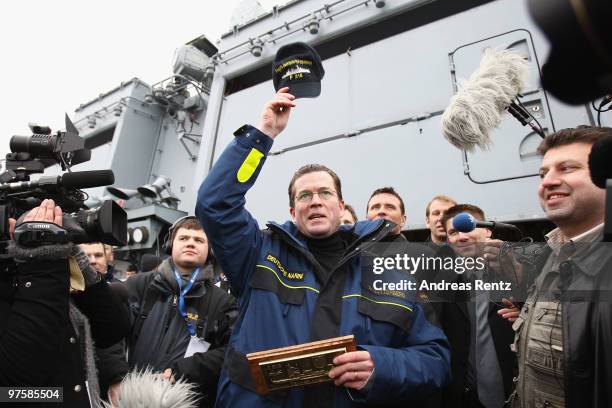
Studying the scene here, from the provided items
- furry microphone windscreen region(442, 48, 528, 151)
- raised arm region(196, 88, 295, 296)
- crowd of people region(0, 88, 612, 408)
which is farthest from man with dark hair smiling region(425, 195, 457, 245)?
raised arm region(196, 88, 295, 296)

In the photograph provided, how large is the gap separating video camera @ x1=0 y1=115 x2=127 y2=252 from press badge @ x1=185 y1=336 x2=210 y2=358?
0.66 m

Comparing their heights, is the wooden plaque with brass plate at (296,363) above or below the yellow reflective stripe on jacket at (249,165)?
below

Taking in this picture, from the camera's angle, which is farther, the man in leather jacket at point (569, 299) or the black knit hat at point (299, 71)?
the black knit hat at point (299, 71)

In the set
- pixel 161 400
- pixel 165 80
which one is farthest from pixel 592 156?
pixel 165 80

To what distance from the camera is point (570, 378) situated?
0.96 meters

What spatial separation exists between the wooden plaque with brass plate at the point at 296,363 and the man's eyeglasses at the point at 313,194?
0.61 metres

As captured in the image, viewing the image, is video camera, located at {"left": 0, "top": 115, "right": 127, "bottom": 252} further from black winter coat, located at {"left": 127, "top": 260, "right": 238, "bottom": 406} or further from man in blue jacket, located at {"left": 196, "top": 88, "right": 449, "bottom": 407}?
black winter coat, located at {"left": 127, "top": 260, "right": 238, "bottom": 406}

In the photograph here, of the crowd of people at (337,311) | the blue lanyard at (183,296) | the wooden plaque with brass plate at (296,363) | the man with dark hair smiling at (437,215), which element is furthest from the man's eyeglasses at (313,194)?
the man with dark hair smiling at (437,215)

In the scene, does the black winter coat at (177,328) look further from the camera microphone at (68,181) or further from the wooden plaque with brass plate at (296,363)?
the camera microphone at (68,181)

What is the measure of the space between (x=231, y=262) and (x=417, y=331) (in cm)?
69

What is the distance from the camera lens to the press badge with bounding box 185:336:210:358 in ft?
5.50

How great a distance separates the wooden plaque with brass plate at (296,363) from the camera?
103 cm

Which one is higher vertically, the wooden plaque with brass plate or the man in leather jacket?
the man in leather jacket

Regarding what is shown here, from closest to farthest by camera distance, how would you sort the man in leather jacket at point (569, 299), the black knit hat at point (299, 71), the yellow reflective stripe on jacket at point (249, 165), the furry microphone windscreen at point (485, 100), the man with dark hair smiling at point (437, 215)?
1. the man in leather jacket at point (569, 299)
2. the yellow reflective stripe on jacket at point (249, 165)
3. the black knit hat at point (299, 71)
4. the furry microphone windscreen at point (485, 100)
5. the man with dark hair smiling at point (437, 215)
